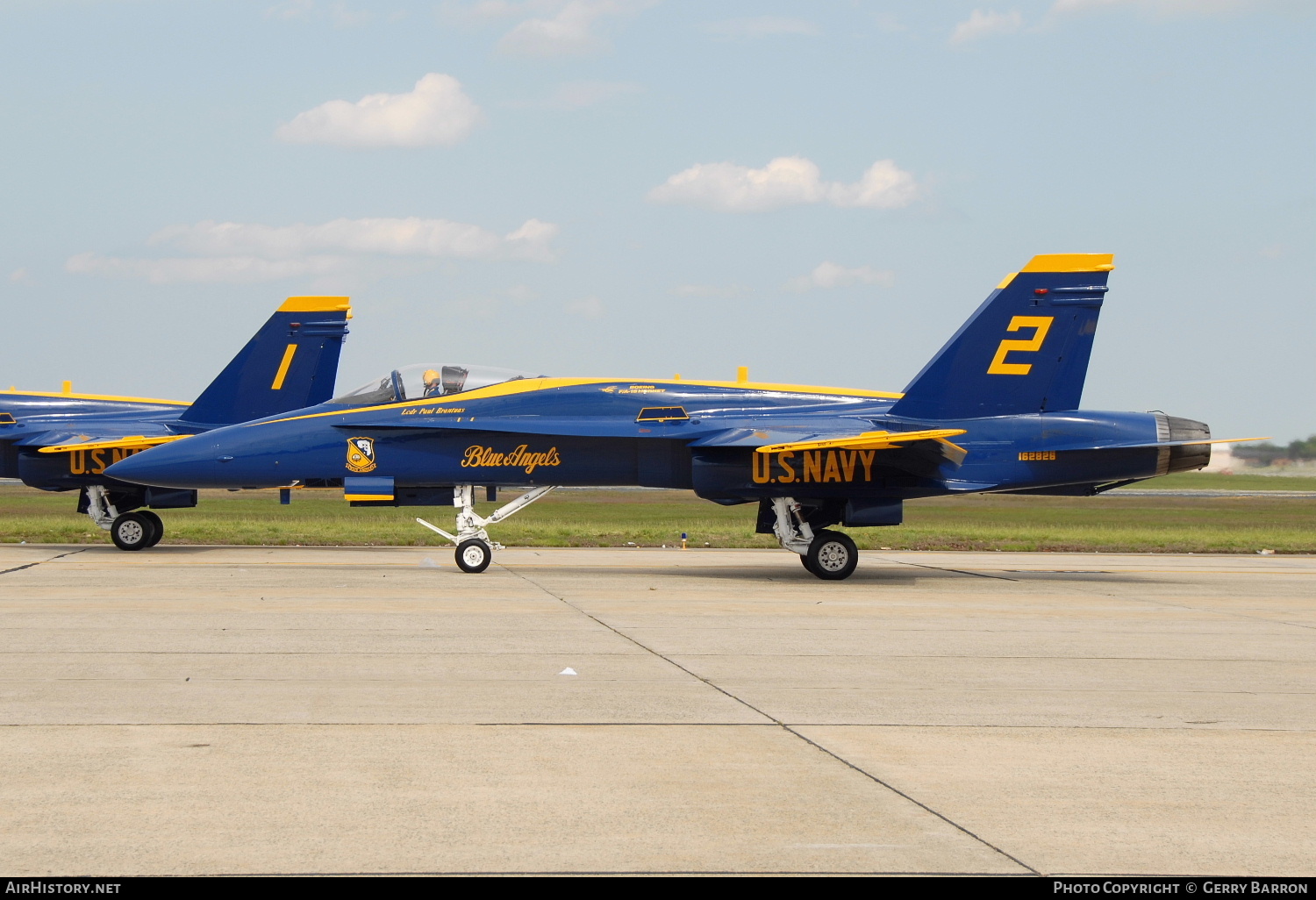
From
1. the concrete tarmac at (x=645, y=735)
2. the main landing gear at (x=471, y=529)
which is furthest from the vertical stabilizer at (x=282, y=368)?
the concrete tarmac at (x=645, y=735)

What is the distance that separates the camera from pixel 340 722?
270 inches

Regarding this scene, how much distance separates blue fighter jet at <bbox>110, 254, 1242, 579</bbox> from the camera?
16.5 metres

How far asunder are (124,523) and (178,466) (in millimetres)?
4841

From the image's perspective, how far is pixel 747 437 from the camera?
16281 mm

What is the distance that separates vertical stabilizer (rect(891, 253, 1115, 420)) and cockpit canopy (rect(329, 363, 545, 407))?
603 centimetres

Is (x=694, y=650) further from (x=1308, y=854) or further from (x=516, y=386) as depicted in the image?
(x=516, y=386)

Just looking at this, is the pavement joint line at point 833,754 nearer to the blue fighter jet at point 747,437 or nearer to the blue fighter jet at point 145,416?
the blue fighter jet at point 747,437

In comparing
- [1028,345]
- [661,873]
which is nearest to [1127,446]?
[1028,345]

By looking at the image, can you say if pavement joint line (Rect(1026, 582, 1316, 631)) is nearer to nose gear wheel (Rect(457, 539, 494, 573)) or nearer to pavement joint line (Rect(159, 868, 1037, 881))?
nose gear wheel (Rect(457, 539, 494, 573))

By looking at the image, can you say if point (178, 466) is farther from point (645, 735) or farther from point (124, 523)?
point (645, 735)

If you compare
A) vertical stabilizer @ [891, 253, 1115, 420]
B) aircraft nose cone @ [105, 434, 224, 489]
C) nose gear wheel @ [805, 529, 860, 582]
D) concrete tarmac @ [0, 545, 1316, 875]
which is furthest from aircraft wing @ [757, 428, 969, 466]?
aircraft nose cone @ [105, 434, 224, 489]

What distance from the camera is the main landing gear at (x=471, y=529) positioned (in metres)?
16.3

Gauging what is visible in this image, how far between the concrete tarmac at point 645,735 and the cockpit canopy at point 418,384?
13.0ft

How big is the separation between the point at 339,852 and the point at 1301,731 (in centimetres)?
528
